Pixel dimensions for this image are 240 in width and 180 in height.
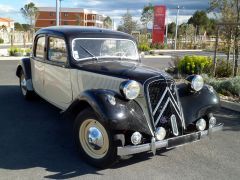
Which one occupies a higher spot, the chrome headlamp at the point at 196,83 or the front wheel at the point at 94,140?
the chrome headlamp at the point at 196,83

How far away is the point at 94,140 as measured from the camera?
155 inches

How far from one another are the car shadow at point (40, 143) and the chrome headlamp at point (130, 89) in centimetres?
91

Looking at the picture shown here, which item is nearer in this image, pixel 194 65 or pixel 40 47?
pixel 40 47

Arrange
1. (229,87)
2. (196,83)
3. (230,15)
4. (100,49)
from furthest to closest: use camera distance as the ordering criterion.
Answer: (230,15)
(229,87)
(100,49)
(196,83)

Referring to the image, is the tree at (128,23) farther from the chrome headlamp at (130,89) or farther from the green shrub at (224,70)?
the chrome headlamp at (130,89)

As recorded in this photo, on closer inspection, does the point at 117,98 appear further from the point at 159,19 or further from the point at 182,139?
the point at 159,19

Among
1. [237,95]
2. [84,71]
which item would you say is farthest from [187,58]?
[84,71]

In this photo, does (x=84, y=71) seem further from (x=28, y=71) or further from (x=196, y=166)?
(x=28, y=71)

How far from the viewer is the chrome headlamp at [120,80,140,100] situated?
150 inches

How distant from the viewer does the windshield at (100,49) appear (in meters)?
5.07

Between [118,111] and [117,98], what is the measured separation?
219mm

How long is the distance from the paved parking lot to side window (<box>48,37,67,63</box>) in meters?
1.16

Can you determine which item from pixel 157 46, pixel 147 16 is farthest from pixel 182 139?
pixel 147 16

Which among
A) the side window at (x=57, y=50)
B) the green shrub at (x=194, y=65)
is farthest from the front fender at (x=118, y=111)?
the green shrub at (x=194, y=65)
